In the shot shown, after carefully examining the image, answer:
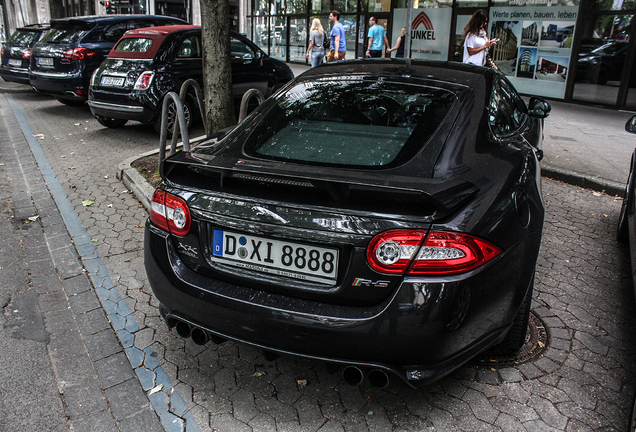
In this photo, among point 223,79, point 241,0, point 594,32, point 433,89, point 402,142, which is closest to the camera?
point 402,142

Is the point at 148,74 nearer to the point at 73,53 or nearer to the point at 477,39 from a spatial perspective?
the point at 73,53

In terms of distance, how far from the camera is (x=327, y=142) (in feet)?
9.43

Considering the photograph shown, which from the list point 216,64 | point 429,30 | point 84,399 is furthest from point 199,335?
point 429,30

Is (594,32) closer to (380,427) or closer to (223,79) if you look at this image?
(223,79)

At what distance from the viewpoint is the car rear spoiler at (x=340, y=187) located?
2150mm

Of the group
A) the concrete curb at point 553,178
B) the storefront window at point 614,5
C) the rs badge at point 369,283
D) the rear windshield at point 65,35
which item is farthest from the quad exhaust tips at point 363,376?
the storefront window at point 614,5

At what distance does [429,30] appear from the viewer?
1577 cm

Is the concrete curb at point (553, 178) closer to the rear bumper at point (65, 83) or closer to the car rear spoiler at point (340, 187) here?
the car rear spoiler at point (340, 187)

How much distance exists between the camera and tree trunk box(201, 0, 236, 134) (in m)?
6.08

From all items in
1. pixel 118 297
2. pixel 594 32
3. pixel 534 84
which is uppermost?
pixel 594 32

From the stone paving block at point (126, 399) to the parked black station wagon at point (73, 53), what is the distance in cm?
939

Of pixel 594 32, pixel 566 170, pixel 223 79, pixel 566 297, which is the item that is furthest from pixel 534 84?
pixel 566 297

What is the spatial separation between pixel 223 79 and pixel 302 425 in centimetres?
469

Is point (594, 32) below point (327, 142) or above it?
above
